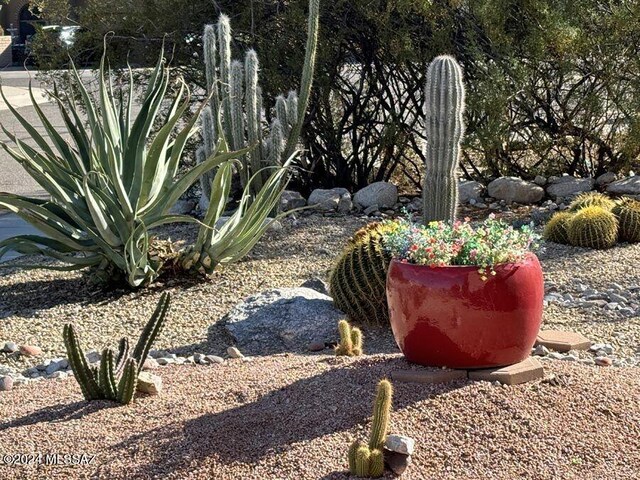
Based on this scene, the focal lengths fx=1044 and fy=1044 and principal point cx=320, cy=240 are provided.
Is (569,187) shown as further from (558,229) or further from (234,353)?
(234,353)

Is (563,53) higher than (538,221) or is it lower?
higher

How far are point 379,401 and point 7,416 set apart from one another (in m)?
1.82

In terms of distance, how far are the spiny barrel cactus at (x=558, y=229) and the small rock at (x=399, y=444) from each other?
5.32 m

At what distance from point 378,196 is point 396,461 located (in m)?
6.97

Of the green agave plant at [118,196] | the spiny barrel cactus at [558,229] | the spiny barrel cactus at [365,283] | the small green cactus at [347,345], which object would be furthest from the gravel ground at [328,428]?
the spiny barrel cactus at [558,229]

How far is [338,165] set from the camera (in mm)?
11453

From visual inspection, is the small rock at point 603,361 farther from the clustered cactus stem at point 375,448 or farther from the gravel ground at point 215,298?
the clustered cactus stem at point 375,448

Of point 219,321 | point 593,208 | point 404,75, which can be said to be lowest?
point 219,321

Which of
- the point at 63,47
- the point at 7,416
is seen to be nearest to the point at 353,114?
the point at 63,47

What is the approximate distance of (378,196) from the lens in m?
10.7

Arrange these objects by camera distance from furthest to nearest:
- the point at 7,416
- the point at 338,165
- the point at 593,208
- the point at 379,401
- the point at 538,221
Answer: the point at 338,165 < the point at 538,221 < the point at 593,208 < the point at 7,416 < the point at 379,401

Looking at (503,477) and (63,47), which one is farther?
(63,47)

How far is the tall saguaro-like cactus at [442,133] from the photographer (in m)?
7.39

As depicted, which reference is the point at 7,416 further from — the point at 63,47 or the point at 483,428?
the point at 63,47
